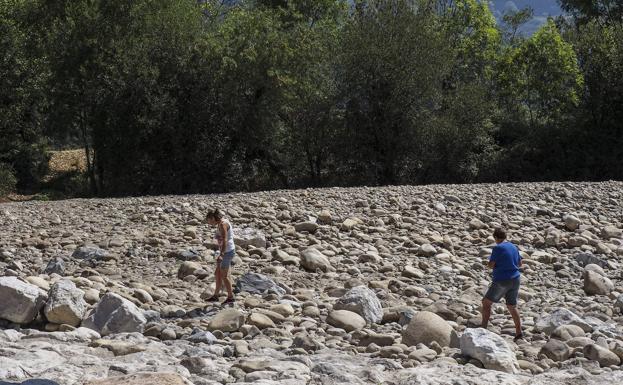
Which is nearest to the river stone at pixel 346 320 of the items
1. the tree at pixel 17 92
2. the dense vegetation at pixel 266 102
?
the dense vegetation at pixel 266 102

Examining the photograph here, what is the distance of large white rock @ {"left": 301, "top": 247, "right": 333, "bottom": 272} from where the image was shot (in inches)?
443

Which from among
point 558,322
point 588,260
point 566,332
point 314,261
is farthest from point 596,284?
point 314,261

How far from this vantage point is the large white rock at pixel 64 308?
787 centimetres

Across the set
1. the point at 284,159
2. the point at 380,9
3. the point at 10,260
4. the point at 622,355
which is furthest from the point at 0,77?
the point at 622,355

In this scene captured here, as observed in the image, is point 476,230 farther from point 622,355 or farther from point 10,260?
point 10,260

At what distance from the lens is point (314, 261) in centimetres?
1128

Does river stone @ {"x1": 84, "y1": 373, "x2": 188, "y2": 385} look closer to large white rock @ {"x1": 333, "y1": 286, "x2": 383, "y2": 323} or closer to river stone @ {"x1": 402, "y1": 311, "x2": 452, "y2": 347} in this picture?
river stone @ {"x1": 402, "y1": 311, "x2": 452, "y2": 347}

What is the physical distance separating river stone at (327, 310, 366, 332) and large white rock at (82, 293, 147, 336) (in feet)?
6.67

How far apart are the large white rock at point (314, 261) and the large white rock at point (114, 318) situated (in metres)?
3.69

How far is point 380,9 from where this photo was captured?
2562cm

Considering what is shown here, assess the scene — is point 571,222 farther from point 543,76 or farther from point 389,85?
point 543,76

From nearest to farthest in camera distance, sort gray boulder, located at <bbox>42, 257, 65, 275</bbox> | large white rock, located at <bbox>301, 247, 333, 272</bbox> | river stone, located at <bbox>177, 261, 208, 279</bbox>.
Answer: gray boulder, located at <bbox>42, 257, 65, 275</bbox>
river stone, located at <bbox>177, 261, 208, 279</bbox>
large white rock, located at <bbox>301, 247, 333, 272</bbox>

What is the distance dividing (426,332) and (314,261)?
3725mm

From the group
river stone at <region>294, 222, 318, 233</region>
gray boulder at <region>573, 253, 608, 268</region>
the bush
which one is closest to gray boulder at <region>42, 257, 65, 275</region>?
river stone at <region>294, 222, 318, 233</region>
